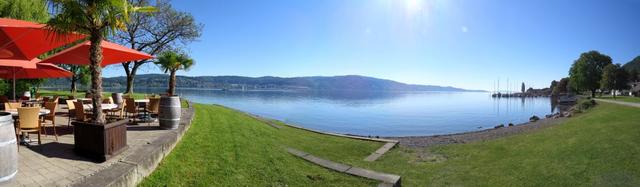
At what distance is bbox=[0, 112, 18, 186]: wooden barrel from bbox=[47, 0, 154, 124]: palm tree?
64.0 inches

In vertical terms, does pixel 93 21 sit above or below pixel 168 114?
above

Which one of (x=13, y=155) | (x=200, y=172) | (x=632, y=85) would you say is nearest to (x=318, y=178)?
(x=200, y=172)

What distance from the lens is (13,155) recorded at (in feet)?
14.3

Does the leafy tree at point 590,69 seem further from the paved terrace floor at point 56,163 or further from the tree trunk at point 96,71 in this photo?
the tree trunk at point 96,71

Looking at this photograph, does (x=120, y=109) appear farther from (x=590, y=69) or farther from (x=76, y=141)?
(x=590, y=69)

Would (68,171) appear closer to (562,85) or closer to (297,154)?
(297,154)

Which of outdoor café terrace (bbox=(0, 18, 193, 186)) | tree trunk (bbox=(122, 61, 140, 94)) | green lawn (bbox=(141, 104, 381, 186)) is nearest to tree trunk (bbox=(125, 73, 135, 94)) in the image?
tree trunk (bbox=(122, 61, 140, 94))

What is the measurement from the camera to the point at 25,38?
22.1 feet

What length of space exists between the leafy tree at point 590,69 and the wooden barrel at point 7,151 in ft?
276

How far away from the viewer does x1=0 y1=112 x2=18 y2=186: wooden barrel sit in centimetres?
415

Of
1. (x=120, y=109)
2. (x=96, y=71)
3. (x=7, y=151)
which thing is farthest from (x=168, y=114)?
(x=7, y=151)

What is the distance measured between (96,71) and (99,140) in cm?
131

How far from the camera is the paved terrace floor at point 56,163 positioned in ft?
15.1

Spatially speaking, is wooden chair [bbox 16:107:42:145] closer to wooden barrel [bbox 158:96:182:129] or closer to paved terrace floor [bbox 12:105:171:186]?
paved terrace floor [bbox 12:105:171:186]
